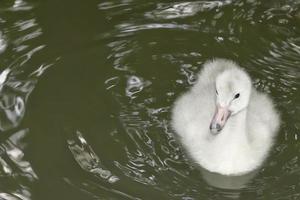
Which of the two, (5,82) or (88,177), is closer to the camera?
(88,177)

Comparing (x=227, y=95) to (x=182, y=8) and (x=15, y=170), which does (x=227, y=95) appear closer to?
(x=15, y=170)

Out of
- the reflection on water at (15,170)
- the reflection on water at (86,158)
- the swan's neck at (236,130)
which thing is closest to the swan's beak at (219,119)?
the swan's neck at (236,130)

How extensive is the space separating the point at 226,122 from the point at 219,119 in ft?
0.57

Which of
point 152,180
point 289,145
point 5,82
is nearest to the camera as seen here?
point 152,180

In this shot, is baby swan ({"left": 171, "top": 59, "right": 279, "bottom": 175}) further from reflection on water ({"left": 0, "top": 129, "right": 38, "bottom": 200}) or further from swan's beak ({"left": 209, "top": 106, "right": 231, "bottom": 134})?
reflection on water ({"left": 0, "top": 129, "right": 38, "bottom": 200})

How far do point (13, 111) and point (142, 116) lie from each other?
0.70 metres

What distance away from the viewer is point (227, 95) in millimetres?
3814

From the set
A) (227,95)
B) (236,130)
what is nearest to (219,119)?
(227,95)

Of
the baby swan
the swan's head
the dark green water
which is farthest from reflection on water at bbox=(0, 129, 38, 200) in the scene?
the swan's head

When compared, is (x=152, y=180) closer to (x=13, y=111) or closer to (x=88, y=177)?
(x=88, y=177)

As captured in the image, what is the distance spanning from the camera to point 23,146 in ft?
13.1

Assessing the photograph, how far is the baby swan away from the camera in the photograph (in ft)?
12.6

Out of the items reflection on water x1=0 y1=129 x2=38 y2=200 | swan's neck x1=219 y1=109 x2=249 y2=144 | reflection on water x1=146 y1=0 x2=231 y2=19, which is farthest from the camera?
reflection on water x1=146 y1=0 x2=231 y2=19

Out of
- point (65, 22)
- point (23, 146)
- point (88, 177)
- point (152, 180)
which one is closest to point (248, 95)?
point (152, 180)
